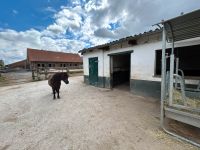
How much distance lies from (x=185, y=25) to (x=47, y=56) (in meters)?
28.1

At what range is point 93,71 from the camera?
8531 mm

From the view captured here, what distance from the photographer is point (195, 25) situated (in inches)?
105

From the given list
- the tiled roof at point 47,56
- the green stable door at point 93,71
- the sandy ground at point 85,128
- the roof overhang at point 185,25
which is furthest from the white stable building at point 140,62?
the tiled roof at point 47,56

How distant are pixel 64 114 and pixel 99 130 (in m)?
1.51

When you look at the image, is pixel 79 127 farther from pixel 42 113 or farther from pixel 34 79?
pixel 34 79

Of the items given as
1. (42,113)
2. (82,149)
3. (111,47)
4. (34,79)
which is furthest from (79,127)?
(34,79)

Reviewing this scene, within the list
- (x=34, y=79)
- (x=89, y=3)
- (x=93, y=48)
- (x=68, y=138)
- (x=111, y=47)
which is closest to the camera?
(x=68, y=138)

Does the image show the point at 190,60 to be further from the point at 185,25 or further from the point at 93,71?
the point at 93,71

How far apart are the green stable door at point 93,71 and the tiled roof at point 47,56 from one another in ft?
66.4

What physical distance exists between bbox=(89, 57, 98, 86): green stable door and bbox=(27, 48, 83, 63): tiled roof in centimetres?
2023

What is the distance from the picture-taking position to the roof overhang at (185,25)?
234 cm

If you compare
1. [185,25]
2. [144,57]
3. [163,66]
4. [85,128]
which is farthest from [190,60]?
[85,128]

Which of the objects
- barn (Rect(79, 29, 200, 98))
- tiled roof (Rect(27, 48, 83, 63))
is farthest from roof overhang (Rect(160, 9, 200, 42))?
tiled roof (Rect(27, 48, 83, 63))

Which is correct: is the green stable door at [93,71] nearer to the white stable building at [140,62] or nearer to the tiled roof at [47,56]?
the white stable building at [140,62]
